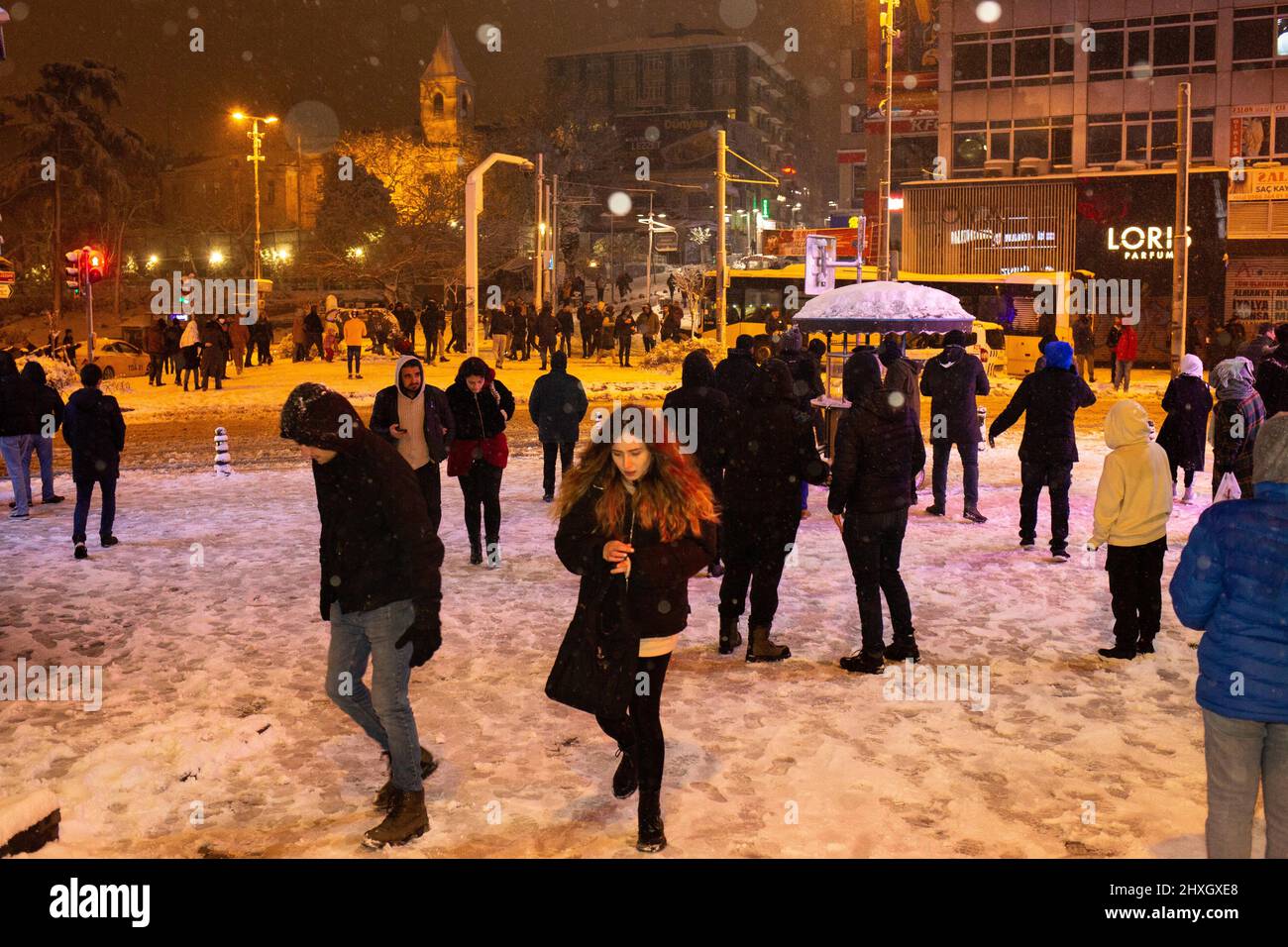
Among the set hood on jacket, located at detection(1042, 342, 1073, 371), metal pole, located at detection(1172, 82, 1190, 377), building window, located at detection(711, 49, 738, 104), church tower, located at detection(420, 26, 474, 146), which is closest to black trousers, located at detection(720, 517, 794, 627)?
hood on jacket, located at detection(1042, 342, 1073, 371)

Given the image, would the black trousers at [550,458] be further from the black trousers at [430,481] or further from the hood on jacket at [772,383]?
the hood on jacket at [772,383]

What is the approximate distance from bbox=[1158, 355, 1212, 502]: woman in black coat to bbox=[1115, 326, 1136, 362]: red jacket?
15.9 meters

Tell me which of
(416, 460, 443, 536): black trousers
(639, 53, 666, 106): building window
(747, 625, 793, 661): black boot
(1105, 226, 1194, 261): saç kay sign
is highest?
(639, 53, 666, 106): building window

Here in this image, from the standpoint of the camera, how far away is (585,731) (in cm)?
656

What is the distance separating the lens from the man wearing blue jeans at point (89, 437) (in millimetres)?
10859

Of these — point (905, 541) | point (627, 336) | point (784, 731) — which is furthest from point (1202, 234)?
point (784, 731)

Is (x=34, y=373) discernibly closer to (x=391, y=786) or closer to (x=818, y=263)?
(x=391, y=786)

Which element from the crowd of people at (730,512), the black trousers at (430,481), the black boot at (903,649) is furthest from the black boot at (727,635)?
the black trousers at (430,481)

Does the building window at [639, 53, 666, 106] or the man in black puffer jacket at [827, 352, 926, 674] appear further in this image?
the building window at [639, 53, 666, 106]

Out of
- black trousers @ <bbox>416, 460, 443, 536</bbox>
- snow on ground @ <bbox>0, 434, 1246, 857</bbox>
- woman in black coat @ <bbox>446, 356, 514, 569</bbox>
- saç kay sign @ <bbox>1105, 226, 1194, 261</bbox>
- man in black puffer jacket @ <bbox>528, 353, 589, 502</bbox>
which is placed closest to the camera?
snow on ground @ <bbox>0, 434, 1246, 857</bbox>

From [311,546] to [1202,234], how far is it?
35.7m

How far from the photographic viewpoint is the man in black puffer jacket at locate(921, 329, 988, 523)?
12.2 meters

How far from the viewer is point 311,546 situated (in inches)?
456

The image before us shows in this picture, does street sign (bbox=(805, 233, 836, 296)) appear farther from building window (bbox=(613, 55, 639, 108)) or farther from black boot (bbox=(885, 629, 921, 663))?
building window (bbox=(613, 55, 639, 108))
